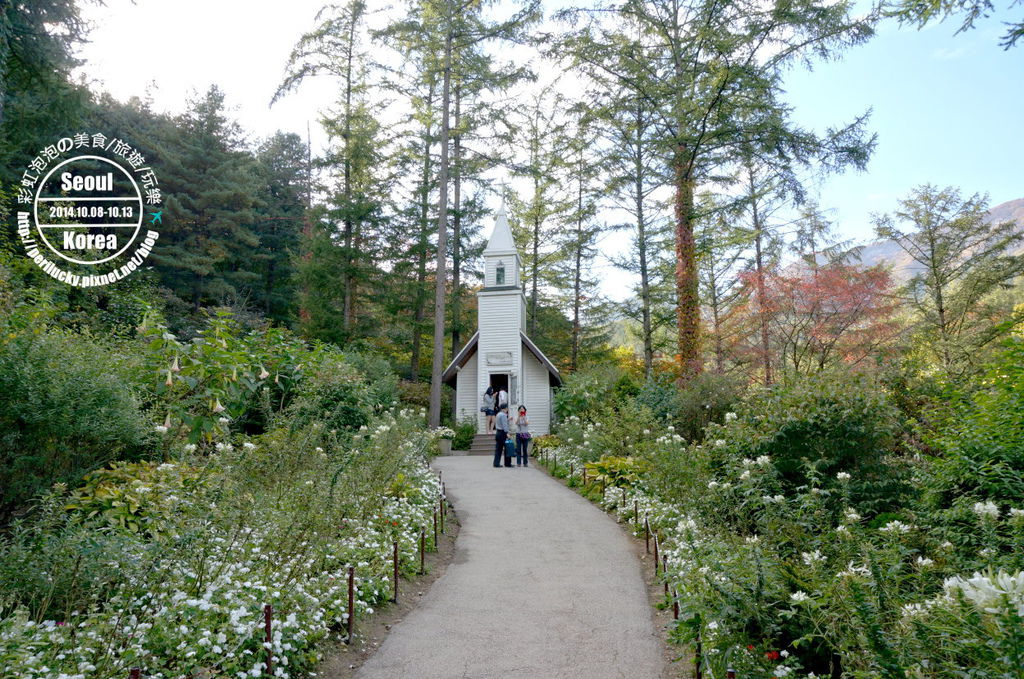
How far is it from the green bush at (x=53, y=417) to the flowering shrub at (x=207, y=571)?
13.8 inches

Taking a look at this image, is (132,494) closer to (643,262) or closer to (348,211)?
(643,262)

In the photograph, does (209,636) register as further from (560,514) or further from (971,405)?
(971,405)

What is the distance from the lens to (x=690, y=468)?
8.15 m

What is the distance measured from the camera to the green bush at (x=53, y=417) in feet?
16.9

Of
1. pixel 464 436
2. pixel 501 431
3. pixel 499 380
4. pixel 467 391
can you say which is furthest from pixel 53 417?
pixel 499 380

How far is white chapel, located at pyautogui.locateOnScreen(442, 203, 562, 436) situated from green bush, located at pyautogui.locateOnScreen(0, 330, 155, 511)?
15926 millimetres

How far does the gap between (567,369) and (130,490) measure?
24979mm

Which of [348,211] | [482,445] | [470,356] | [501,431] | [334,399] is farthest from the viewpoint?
[348,211]

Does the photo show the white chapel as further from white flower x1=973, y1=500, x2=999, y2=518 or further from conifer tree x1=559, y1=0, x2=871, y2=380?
white flower x1=973, y1=500, x2=999, y2=518

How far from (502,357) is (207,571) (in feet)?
57.9

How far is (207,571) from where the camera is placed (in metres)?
4.44

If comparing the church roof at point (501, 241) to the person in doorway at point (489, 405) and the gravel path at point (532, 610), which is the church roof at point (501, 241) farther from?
the gravel path at point (532, 610)

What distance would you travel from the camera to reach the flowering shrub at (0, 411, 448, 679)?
10.9 ft

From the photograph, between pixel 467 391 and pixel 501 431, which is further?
pixel 467 391
